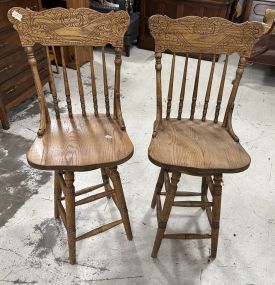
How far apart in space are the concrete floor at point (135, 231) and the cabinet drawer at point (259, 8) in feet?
7.62

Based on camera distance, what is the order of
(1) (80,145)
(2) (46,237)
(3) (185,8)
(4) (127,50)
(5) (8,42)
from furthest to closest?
(4) (127,50), (3) (185,8), (5) (8,42), (2) (46,237), (1) (80,145)

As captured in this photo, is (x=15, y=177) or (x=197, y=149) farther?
(x=15, y=177)

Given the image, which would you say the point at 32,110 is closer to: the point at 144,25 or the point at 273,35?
the point at 144,25

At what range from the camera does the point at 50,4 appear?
3279mm

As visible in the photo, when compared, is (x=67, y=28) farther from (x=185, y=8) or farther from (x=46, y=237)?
(x=185, y=8)

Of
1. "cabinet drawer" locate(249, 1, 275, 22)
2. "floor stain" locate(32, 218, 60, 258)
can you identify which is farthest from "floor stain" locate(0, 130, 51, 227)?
"cabinet drawer" locate(249, 1, 275, 22)

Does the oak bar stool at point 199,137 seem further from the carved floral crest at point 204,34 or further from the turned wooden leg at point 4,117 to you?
the turned wooden leg at point 4,117

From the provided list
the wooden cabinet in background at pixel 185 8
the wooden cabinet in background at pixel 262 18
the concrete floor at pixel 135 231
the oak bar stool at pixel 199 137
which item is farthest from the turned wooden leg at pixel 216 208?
the wooden cabinet in background at pixel 185 8

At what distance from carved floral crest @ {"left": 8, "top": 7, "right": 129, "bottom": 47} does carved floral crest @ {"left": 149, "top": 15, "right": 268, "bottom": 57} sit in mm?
170

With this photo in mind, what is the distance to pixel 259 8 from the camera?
3.85 metres

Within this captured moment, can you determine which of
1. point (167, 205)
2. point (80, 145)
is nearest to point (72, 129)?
point (80, 145)

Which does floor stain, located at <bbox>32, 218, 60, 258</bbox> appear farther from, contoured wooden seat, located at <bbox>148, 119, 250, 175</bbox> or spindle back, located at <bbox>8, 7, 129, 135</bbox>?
contoured wooden seat, located at <bbox>148, 119, 250, 175</bbox>

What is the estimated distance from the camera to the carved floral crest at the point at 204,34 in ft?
4.17

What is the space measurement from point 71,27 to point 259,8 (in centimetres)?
347
